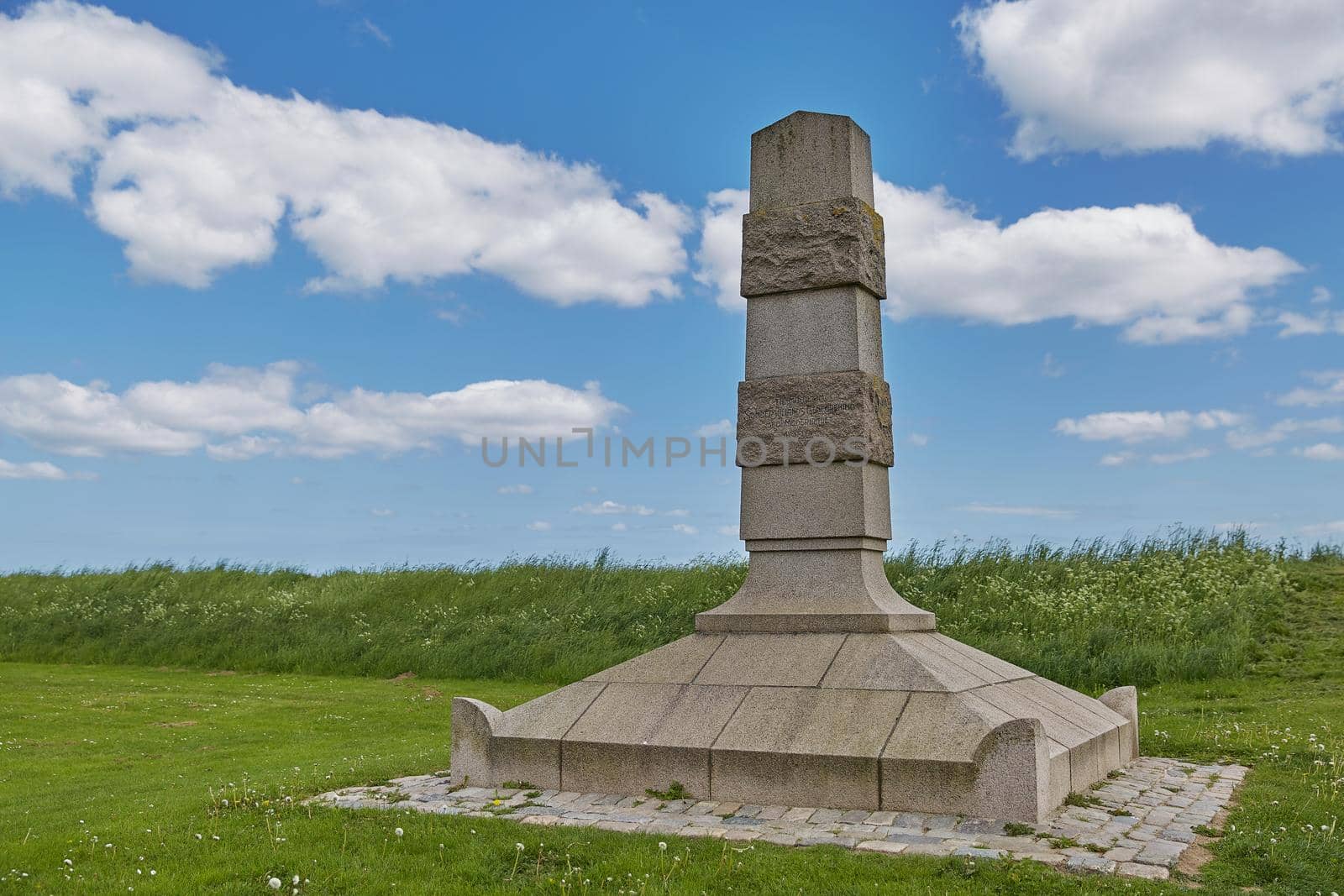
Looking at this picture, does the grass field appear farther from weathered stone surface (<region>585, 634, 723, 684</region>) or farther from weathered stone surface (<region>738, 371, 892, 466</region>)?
weathered stone surface (<region>738, 371, 892, 466</region>)

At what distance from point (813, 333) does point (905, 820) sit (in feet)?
13.0

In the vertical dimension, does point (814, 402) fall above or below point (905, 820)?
above

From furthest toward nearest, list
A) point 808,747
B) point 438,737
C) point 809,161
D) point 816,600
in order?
point 438,737 → point 809,161 → point 816,600 → point 808,747

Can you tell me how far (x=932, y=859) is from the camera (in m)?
5.81

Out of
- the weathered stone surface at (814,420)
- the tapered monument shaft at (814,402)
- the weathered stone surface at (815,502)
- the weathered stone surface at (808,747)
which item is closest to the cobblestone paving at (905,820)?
the weathered stone surface at (808,747)

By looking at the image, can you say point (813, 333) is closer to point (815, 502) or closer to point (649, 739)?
point (815, 502)

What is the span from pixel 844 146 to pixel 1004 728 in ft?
16.2

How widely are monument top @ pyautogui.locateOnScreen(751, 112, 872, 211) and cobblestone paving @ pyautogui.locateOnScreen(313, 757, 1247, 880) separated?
495cm

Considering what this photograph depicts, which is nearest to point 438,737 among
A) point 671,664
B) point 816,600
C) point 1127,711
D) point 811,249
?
point 671,664

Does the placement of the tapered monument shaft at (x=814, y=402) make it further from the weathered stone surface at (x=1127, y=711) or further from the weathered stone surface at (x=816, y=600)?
the weathered stone surface at (x=1127, y=711)

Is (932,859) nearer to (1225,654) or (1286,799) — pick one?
(1286,799)

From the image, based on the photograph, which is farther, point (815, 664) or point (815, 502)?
point (815, 502)

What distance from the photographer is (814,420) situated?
353 inches

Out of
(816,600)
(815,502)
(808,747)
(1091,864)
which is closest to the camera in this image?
(1091,864)
